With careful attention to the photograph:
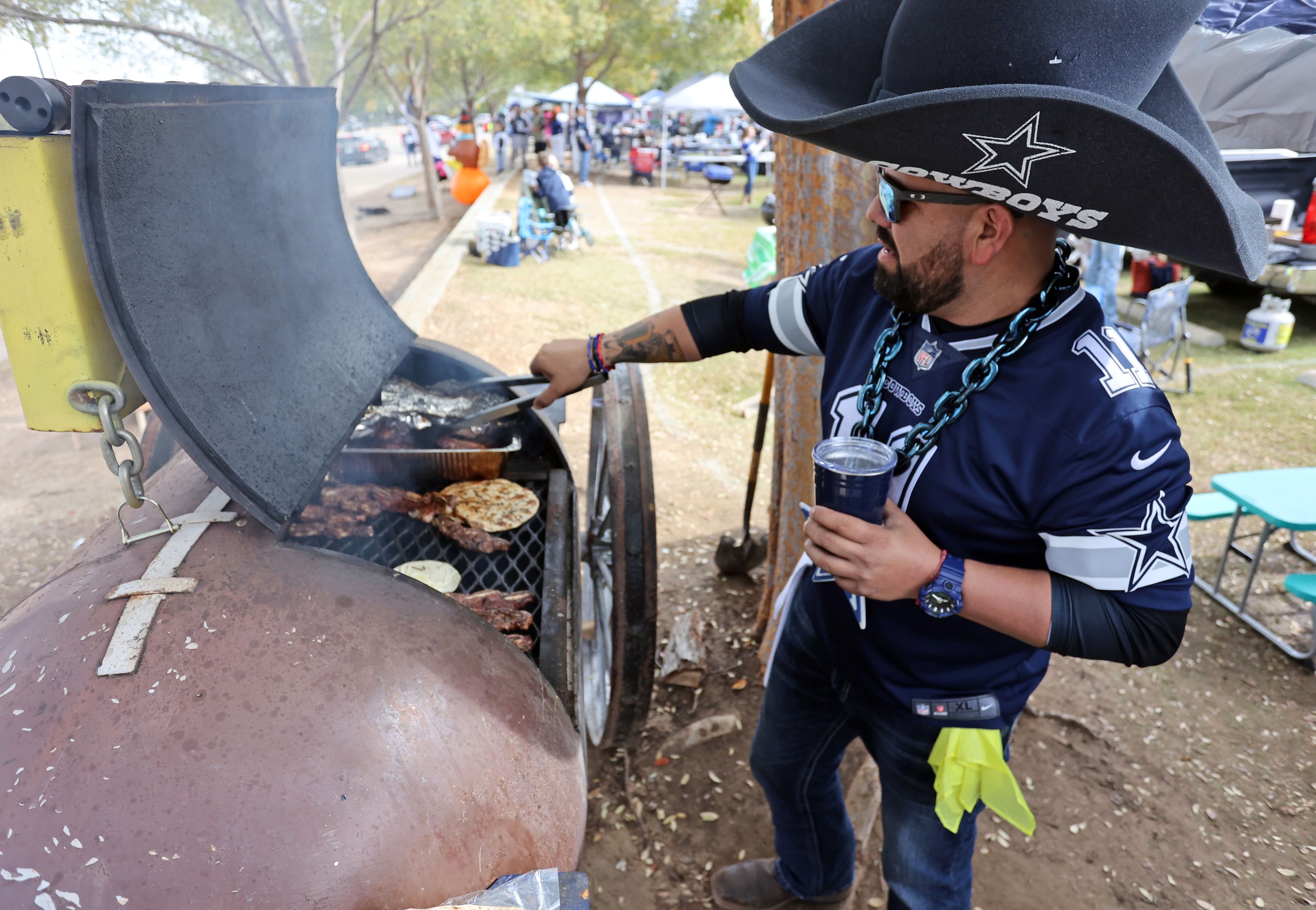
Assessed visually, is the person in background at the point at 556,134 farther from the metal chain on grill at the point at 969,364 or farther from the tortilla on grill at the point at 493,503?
the metal chain on grill at the point at 969,364

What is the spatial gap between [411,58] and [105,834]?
63.9 feet

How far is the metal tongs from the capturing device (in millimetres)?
2375

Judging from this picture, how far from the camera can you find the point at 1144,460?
1368 millimetres

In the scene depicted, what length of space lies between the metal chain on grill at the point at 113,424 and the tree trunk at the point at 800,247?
2076mm

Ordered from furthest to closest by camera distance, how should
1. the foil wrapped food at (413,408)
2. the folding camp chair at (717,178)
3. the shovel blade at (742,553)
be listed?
the folding camp chair at (717,178) < the shovel blade at (742,553) < the foil wrapped food at (413,408)

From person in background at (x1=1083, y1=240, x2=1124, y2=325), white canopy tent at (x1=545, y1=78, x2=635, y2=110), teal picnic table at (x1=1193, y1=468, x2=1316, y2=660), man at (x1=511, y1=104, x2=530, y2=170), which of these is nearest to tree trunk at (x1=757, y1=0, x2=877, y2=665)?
teal picnic table at (x1=1193, y1=468, x2=1316, y2=660)

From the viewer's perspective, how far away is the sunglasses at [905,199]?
144 cm

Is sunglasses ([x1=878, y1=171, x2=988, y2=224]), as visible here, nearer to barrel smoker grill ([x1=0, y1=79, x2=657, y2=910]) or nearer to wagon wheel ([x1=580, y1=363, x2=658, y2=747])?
wagon wheel ([x1=580, y1=363, x2=658, y2=747])

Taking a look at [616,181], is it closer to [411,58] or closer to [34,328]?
[411,58]

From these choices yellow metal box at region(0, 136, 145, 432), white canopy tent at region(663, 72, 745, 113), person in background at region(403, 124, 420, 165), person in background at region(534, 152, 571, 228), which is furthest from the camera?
person in background at region(403, 124, 420, 165)

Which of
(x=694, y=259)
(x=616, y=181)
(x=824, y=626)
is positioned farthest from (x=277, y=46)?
(x=616, y=181)

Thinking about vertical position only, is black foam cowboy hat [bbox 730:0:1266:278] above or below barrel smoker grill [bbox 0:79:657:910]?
above

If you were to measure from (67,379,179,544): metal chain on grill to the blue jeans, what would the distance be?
5.38 feet

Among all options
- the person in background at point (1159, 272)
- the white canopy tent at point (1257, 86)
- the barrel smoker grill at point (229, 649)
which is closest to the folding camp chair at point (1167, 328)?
the person in background at point (1159, 272)
